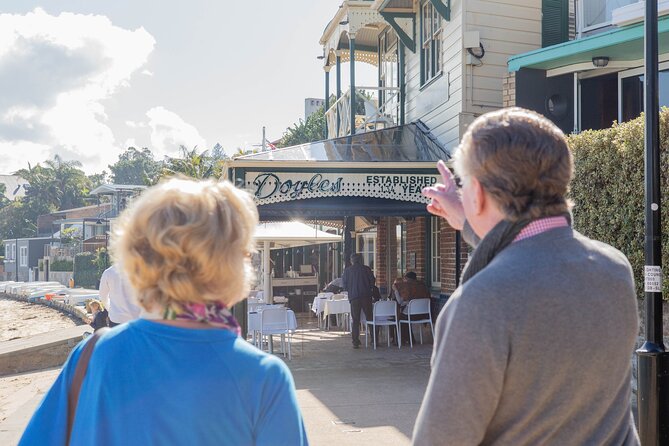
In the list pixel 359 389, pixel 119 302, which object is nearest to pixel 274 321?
pixel 359 389

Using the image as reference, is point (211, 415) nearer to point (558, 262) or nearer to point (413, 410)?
point (558, 262)

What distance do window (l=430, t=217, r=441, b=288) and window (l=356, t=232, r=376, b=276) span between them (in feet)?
15.2

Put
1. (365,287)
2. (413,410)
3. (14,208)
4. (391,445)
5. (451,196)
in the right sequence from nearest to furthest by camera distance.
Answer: (451,196) < (391,445) < (413,410) < (365,287) < (14,208)

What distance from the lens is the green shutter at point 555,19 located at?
11016 millimetres

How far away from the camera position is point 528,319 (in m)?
1.47

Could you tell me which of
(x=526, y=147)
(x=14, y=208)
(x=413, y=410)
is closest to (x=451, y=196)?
(x=526, y=147)

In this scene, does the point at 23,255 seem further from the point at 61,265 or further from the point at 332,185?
the point at 332,185

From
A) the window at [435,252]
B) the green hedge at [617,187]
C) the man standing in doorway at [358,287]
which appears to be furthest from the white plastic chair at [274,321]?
the green hedge at [617,187]

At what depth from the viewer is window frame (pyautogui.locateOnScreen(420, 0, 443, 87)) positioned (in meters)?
12.2

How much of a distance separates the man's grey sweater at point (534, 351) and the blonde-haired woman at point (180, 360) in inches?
14.4

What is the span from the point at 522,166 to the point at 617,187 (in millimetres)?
5856

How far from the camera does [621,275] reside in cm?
163

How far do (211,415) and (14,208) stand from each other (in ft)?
281

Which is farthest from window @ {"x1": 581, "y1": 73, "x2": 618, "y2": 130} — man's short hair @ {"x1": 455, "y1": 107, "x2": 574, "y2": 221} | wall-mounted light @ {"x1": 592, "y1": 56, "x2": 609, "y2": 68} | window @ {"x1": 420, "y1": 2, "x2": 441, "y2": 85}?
A: man's short hair @ {"x1": 455, "y1": 107, "x2": 574, "y2": 221}
